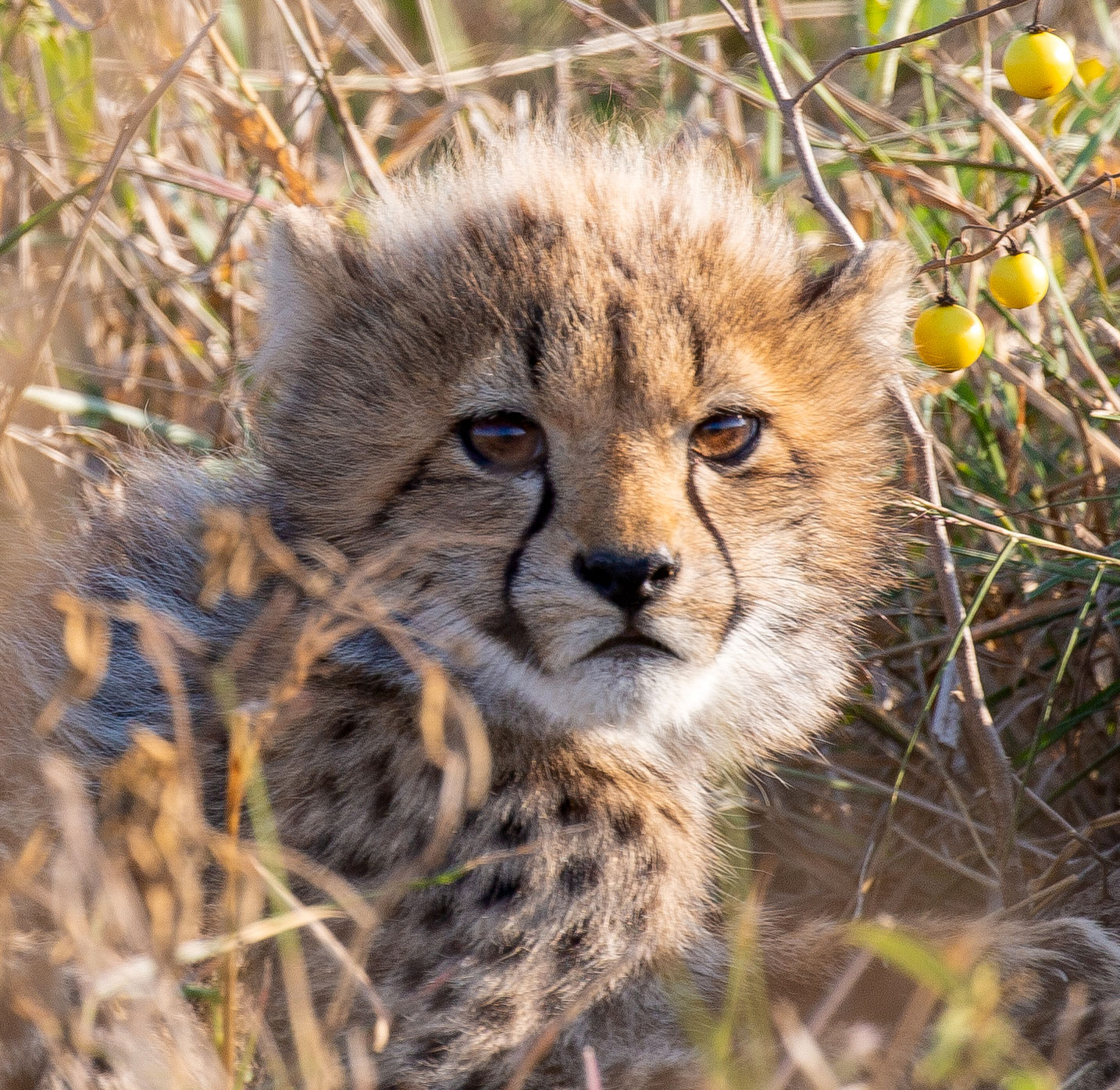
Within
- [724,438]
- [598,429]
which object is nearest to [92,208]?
[598,429]

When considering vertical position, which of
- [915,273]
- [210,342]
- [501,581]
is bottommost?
[501,581]

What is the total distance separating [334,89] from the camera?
3.11 m

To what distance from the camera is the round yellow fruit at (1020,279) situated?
2162 millimetres

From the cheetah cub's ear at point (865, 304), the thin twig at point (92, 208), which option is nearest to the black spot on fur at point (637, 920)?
the cheetah cub's ear at point (865, 304)

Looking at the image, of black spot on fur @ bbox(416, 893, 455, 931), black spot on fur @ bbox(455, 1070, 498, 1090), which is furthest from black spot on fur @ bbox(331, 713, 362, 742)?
black spot on fur @ bbox(455, 1070, 498, 1090)

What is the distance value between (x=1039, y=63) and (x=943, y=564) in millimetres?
786

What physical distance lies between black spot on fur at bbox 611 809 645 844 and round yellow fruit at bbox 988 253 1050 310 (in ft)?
3.14

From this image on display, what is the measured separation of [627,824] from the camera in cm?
206

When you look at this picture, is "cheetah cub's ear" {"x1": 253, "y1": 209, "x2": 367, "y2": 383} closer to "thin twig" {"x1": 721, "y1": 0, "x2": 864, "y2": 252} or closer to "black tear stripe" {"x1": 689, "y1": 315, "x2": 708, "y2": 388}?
"black tear stripe" {"x1": 689, "y1": 315, "x2": 708, "y2": 388}

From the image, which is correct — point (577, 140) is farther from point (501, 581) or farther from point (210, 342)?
point (210, 342)

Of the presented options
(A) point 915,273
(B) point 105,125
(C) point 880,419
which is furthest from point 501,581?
(B) point 105,125

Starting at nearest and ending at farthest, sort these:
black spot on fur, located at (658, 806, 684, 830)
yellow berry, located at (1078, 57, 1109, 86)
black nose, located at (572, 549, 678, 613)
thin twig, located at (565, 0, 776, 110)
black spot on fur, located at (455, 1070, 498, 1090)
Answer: black nose, located at (572, 549, 678, 613) < black spot on fur, located at (455, 1070, 498, 1090) < black spot on fur, located at (658, 806, 684, 830) < thin twig, located at (565, 0, 776, 110) < yellow berry, located at (1078, 57, 1109, 86)

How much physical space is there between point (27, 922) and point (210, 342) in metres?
1.98

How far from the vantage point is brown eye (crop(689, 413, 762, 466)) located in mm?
1977
